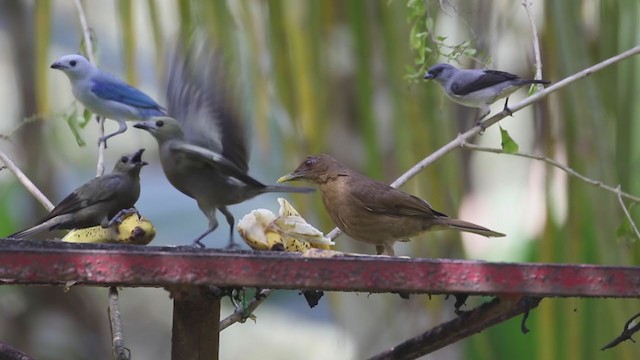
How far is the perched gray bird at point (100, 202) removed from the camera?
280cm

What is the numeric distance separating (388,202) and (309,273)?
4.70ft

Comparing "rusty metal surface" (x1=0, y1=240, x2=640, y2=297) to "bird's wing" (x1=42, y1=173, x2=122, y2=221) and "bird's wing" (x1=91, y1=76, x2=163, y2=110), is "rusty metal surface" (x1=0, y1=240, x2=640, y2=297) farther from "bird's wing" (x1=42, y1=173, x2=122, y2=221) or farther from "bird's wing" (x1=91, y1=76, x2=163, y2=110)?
"bird's wing" (x1=91, y1=76, x2=163, y2=110)

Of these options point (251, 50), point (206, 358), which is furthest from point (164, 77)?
point (206, 358)

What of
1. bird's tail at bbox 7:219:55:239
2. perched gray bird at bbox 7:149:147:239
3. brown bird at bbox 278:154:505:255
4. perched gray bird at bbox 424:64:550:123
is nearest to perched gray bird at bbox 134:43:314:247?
perched gray bird at bbox 7:149:147:239

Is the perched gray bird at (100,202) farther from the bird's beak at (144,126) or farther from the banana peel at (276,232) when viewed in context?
the banana peel at (276,232)

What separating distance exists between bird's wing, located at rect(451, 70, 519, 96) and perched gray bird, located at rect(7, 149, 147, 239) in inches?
41.1

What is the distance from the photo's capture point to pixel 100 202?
2.91 metres

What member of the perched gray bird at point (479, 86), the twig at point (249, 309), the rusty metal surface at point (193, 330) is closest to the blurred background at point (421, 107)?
the perched gray bird at point (479, 86)

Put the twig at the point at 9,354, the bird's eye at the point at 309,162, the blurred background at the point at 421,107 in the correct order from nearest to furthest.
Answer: the twig at the point at 9,354 < the blurred background at the point at 421,107 < the bird's eye at the point at 309,162

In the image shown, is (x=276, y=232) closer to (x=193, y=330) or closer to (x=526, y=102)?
(x=193, y=330)

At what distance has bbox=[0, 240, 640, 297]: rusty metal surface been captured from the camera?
1555mm

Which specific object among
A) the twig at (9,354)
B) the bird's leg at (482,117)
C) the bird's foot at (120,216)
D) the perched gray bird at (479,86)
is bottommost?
the twig at (9,354)

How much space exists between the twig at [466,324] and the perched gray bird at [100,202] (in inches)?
40.1

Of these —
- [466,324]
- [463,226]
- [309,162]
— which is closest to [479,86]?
[463,226]
